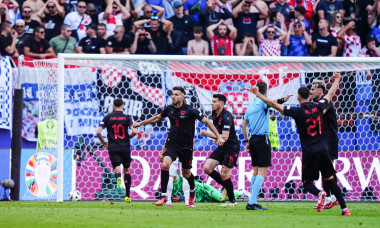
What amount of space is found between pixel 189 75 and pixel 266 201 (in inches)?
129

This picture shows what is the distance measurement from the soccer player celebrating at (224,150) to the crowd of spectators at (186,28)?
6.01 meters

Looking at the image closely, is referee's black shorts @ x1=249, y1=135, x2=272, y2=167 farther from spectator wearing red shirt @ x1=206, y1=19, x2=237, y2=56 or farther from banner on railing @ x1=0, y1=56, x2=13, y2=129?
spectator wearing red shirt @ x1=206, y1=19, x2=237, y2=56

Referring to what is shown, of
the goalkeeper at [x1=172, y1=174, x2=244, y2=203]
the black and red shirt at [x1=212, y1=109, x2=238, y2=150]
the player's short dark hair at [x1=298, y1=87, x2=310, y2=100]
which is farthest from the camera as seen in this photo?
the goalkeeper at [x1=172, y1=174, x2=244, y2=203]

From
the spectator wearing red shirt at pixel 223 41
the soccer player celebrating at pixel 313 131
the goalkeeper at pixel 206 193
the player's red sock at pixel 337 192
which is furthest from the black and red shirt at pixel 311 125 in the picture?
the spectator wearing red shirt at pixel 223 41

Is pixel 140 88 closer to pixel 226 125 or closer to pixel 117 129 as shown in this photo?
pixel 117 129

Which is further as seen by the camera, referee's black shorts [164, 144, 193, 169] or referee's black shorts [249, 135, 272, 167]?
referee's black shorts [164, 144, 193, 169]

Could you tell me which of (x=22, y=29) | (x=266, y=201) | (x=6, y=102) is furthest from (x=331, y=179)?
(x=22, y=29)

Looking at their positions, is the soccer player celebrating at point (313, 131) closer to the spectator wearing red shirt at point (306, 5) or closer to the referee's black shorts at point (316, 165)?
the referee's black shorts at point (316, 165)

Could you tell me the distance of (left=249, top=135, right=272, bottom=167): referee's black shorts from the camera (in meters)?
11.6

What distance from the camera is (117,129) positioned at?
545 inches

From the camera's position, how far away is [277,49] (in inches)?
744

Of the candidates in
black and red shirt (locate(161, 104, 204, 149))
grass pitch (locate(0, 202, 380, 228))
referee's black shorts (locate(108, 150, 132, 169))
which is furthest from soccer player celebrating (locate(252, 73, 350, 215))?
referee's black shorts (locate(108, 150, 132, 169))

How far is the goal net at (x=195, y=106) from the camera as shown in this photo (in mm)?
15133

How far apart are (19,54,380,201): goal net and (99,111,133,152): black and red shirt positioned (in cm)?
150
